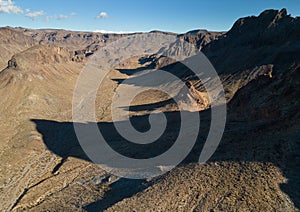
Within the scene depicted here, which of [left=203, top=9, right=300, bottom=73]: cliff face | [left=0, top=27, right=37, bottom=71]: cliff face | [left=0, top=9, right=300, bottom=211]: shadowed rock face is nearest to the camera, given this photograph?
[left=0, top=9, right=300, bottom=211]: shadowed rock face

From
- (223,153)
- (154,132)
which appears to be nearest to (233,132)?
(223,153)

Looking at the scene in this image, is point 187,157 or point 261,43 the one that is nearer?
point 187,157

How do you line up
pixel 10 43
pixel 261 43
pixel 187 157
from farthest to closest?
pixel 10 43
pixel 261 43
pixel 187 157

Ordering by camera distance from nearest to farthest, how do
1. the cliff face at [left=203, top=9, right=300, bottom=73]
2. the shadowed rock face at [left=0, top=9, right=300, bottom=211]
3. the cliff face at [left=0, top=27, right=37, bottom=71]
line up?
the shadowed rock face at [left=0, top=9, right=300, bottom=211] → the cliff face at [left=203, top=9, right=300, bottom=73] → the cliff face at [left=0, top=27, right=37, bottom=71]

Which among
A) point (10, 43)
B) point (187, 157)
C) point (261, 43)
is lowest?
point (187, 157)

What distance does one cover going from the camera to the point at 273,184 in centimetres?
2102

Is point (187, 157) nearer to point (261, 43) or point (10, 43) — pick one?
point (261, 43)

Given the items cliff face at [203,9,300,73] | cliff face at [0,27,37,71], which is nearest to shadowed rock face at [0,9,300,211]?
cliff face at [203,9,300,73]

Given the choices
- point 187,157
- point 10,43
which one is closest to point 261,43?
point 187,157

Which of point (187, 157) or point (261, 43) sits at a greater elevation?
point (261, 43)

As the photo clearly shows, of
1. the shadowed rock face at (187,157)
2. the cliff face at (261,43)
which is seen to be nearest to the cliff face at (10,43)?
the shadowed rock face at (187,157)

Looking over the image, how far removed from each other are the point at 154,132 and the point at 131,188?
1755 cm

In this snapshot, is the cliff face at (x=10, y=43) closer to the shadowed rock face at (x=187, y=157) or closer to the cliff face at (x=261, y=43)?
the shadowed rock face at (x=187, y=157)

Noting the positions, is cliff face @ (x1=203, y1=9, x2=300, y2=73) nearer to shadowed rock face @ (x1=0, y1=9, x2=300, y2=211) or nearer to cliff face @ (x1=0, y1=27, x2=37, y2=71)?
shadowed rock face @ (x1=0, y1=9, x2=300, y2=211)
